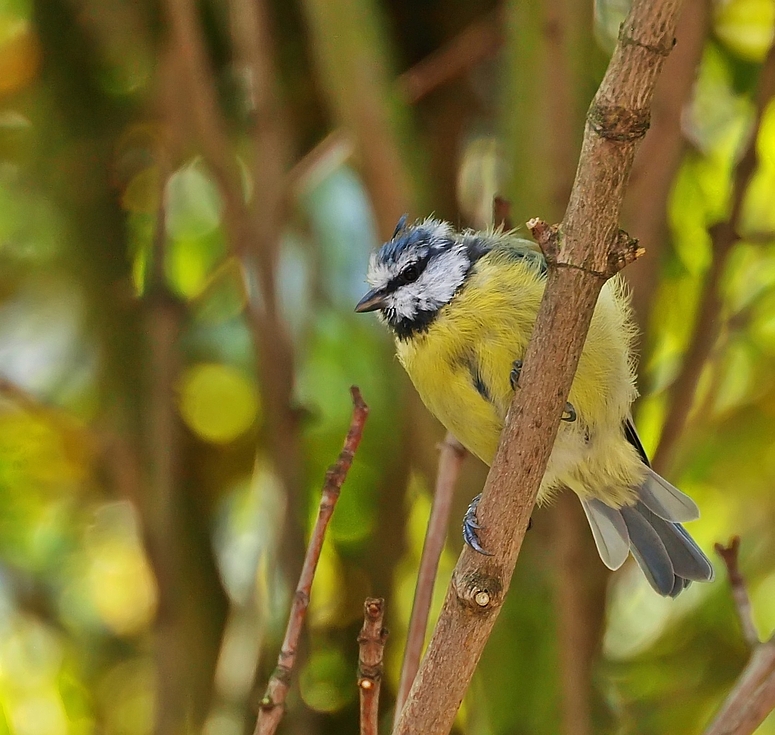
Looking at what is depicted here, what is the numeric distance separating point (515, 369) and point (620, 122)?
49cm

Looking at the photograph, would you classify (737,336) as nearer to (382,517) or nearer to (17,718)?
(382,517)

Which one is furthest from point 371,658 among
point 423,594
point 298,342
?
point 298,342

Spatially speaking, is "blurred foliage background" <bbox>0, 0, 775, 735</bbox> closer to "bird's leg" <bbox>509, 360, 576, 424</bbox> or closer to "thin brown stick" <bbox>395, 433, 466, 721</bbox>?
"bird's leg" <bbox>509, 360, 576, 424</bbox>

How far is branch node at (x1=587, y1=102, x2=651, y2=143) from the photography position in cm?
65

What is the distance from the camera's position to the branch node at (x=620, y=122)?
65 cm

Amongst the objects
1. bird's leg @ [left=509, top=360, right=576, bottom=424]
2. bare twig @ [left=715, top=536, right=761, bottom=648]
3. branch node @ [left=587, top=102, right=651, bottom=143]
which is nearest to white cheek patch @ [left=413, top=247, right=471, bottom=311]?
bird's leg @ [left=509, top=360, right=576, bottom=424]

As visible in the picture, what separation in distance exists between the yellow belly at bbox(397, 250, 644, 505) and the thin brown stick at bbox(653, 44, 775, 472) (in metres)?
0.12

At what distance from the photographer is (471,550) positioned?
77cm

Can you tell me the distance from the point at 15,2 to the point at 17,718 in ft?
3.71

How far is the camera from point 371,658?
27.3 inches

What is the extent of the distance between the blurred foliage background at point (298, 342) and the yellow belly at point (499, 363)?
0.11m

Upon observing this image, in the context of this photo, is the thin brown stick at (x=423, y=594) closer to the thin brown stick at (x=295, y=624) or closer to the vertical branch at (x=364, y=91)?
the thin brown stick at (x=295, y=624)

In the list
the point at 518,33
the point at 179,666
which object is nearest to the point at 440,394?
the point at 518,33

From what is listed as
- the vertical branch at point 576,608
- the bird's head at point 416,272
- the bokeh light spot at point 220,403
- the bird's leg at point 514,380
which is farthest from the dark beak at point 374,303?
the bokeh light spot at point 220,403
